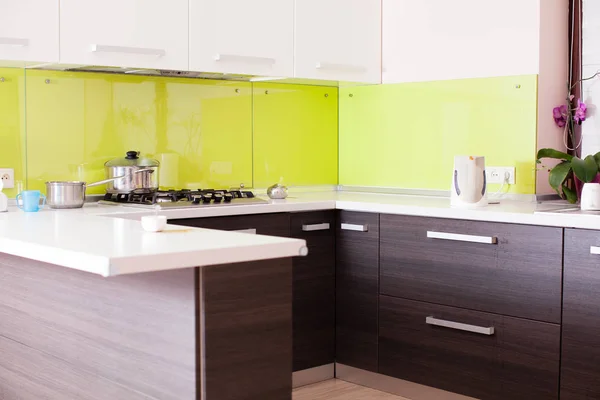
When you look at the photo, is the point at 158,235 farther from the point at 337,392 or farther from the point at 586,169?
the point at 586,169

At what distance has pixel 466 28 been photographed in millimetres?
3754

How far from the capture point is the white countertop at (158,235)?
173 cm

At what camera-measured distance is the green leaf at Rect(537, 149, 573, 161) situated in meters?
3.32

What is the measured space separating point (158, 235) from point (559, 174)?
1895mm

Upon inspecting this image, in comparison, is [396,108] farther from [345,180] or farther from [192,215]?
[192,215]

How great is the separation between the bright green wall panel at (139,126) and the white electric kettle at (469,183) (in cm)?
122

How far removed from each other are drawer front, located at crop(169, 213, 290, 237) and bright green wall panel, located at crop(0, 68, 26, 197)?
739mm

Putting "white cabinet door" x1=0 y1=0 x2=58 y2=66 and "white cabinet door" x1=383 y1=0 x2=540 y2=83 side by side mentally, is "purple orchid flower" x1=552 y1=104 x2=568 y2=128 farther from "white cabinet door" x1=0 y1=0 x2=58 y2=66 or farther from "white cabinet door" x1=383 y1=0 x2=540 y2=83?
"white cabinet door" x1=0 y1=0 x2=58 y2=66

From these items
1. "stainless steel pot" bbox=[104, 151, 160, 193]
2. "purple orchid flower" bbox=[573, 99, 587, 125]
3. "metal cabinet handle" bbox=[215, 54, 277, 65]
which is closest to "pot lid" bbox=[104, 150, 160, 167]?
"stainless steel pot" bbox=[104, 151, 160, 193]

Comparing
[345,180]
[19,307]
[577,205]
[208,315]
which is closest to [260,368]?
[208,315]

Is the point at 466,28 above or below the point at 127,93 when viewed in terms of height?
above

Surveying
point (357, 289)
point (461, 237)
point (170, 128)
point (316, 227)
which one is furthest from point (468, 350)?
point (170, 128)

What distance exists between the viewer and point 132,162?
3.54 meters

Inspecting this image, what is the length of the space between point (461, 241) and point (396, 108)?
Result: 113 cm
